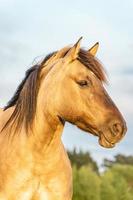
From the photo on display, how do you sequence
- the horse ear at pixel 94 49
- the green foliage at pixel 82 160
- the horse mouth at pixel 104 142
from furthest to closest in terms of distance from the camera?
the green foliage at pixel 82 160 < the horse ear at pixel 94 49 < the horse mouth at pixel 104 142

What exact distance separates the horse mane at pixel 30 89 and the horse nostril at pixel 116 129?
26.6 inches

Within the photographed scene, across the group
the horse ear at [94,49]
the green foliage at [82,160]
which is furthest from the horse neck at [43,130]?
the green foliage at [82,160]

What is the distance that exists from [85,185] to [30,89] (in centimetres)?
3326

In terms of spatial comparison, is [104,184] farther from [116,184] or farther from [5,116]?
[5,116]

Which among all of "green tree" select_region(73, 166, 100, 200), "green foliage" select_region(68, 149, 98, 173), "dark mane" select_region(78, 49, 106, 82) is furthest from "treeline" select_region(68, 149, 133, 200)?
"dark mane" select_region(78, 49, 106, 82)

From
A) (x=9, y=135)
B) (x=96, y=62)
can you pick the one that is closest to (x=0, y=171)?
(x=9, y=135)

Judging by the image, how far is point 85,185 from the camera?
41.9 meters

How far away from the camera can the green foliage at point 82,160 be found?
5578cm

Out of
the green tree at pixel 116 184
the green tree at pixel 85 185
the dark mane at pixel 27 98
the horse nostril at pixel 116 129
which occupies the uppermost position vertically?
the dark mane at pixel 27 98

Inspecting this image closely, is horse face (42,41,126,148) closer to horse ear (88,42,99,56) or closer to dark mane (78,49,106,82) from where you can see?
dark mane (78,49,106,82)

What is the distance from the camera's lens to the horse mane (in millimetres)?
8695

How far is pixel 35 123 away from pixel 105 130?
1053mm

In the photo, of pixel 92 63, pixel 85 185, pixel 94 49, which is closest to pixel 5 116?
pixel 94 49

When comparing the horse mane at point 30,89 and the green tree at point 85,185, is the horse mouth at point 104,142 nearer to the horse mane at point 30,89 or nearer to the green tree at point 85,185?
the horse mane at point 30,89
